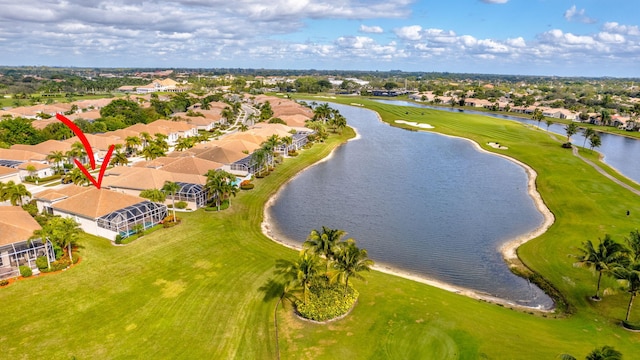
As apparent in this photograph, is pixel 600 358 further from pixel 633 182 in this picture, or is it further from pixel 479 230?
pixel 633 182

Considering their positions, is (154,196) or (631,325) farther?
(154,196)

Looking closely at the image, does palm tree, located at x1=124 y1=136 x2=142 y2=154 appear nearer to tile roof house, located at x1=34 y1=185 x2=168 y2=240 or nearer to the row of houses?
the row of houses

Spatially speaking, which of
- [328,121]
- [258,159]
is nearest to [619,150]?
[328,121]

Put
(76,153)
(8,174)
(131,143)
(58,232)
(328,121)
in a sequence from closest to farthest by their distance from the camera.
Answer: (58,232) < (8,174) < (76,153) < (131,143) < (328,121)

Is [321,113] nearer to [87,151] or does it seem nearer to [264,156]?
[264,156]

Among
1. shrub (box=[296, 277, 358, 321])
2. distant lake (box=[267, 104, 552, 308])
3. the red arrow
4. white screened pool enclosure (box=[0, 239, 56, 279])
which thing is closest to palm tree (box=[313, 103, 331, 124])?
distant lake (box=[267, 104, 552, 308])

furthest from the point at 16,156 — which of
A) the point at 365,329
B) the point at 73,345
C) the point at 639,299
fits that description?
the point at 639,299

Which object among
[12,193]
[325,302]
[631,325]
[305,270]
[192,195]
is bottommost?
[631,325]

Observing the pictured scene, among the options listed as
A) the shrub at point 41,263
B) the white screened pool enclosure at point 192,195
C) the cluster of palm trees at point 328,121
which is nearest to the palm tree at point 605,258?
the white screened pool enclosure at point 192,195
